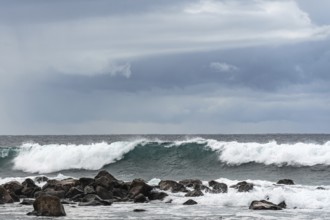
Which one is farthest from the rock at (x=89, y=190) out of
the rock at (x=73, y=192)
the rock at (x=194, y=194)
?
the rock at (x=194, y=194)

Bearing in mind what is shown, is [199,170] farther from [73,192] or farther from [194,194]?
[73,192]

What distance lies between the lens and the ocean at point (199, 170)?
20.8m

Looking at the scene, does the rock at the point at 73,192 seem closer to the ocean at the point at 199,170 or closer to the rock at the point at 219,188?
the ocean at the point at 199,170

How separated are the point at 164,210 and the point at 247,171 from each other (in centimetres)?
1735

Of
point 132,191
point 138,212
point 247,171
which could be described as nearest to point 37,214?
point 138,212

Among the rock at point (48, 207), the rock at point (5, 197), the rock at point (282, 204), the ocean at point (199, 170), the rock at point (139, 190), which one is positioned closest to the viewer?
the rock at point (48, 207)

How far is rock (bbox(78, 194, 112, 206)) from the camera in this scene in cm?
2268

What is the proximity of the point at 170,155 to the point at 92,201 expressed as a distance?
71.6 feet

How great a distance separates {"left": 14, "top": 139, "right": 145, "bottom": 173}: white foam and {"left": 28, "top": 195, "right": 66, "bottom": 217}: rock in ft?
79.5

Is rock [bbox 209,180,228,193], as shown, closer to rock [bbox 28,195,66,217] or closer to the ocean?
the ocean

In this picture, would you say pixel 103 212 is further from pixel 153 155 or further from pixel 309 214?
pixel 153 155

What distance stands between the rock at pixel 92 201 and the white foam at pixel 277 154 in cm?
1769

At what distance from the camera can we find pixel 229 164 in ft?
134

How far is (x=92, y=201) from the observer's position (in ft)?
75.3
